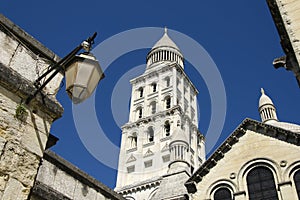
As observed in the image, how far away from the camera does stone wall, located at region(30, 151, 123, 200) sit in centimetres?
514

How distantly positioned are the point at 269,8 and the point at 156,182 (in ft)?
103

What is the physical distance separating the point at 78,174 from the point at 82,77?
2264 millimetres

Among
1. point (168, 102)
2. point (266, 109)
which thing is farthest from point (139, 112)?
point (266, 109)

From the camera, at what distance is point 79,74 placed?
4.16 meters

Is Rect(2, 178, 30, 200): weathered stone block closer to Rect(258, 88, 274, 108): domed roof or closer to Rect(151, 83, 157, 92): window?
Rect(258, 88, 274, 108): domed roof

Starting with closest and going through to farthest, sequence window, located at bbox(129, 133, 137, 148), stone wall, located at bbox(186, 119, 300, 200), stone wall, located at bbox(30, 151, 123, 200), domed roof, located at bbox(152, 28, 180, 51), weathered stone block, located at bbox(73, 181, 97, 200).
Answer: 1. stone wall, located at bbox(30, 151, 123, 200)
2. weathered stone block, located at bbox(73, 181, 97, 200)
3. stone wall, located at bbox(186, 119, 300, 200)
4. window, located at bbox(129, 133, 137, 148)
5. domed roof, located at bbox(152, 28, 180, 51)

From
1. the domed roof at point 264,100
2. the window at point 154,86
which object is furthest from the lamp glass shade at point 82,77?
the window at point 154,86

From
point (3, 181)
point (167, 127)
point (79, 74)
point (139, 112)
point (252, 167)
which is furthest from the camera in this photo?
point (139, 112)

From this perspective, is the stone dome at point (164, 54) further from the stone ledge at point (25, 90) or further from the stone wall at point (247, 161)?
the stone ledge at point (25, 90)

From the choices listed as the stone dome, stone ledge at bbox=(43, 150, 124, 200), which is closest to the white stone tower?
the stone dome

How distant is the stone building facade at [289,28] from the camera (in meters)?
7.70

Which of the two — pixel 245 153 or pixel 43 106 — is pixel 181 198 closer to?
pixel 245 153

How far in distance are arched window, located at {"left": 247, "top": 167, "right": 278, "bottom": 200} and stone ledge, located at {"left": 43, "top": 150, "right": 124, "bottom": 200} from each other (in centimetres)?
1069

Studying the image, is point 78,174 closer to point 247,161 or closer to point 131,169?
point 247,161
